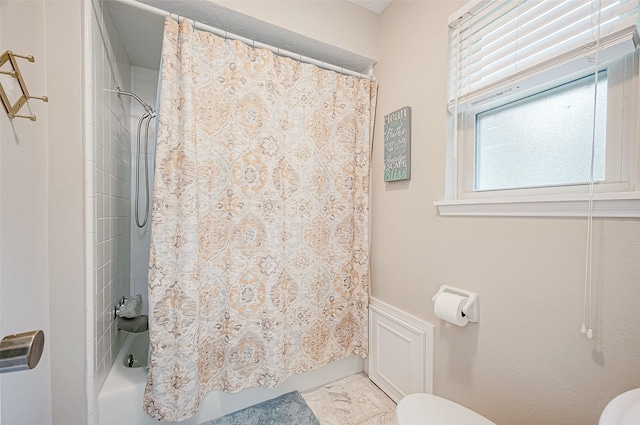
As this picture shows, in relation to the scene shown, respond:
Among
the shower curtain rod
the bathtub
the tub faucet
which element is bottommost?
the bathtub

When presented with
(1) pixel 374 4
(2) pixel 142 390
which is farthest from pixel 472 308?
(1) pixel 374 4

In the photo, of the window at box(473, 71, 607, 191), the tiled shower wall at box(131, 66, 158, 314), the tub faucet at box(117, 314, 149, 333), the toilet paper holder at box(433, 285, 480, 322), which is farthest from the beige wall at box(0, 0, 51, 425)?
the window at box(473, 71, 607, 191)

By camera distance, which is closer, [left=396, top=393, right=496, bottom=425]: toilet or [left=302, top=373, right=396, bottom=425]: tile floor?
[left=396, top=393, right=496, bottom=425]: toilet

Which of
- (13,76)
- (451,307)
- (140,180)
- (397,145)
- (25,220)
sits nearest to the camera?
(13,76)

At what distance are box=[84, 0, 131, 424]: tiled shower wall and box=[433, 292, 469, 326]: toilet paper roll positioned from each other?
1.54 meters

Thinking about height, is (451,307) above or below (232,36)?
below

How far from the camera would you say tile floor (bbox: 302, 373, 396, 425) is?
4.75 feet

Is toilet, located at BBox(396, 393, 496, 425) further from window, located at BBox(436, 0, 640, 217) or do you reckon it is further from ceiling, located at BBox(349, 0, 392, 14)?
ceiling, located at BBox(349, 0, 392, 14)

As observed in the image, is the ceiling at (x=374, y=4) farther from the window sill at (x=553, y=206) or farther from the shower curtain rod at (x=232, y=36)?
the window sill at (x=553, y=206)

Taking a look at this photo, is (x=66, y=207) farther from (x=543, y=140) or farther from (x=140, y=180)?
(x=543, y=140)

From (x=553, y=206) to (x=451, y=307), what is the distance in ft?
1.81

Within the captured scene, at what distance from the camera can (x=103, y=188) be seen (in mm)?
1280

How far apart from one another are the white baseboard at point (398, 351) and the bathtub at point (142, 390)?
237mm

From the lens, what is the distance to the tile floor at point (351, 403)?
145 centimetres
